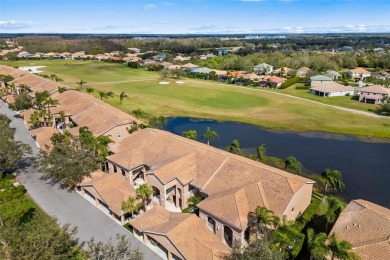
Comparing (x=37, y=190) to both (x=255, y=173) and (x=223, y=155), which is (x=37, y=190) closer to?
(x=223, y=155)

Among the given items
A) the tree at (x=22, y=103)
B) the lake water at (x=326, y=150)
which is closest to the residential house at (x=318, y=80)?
the lake water at (x=326, y=150)

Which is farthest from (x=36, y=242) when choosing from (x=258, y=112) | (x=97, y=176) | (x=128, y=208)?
(x=258, y=112)

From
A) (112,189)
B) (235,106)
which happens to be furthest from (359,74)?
(112,189)

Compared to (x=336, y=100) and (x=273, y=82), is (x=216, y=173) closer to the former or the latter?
(x=336, y=100)

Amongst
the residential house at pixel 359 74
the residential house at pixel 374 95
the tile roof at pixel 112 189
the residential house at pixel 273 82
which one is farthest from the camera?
the residential house at pixel 359 74

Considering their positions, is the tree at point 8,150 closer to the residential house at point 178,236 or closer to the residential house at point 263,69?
the residential house at point 178,236

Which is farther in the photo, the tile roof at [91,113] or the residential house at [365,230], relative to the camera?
the tile roof at [91,113]

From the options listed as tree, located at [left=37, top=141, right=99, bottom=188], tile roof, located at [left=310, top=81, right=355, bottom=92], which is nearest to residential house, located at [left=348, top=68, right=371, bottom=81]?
tile roof, located at [left=310, top=81, right=355, bottom=92]
